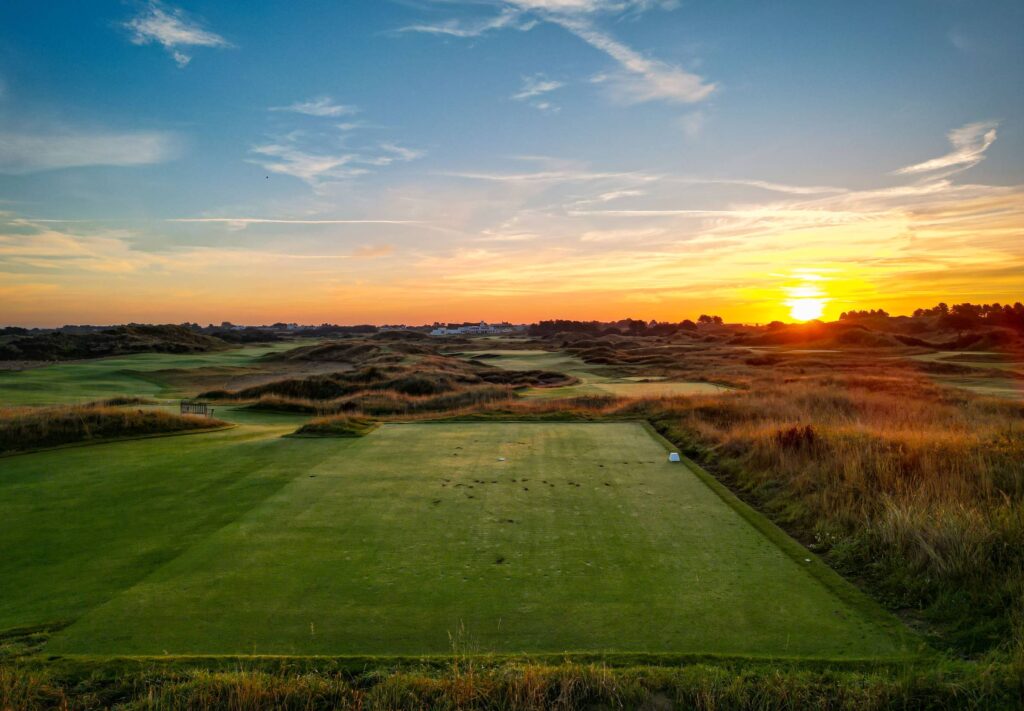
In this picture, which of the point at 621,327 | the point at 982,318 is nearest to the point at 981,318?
the point at 982,318

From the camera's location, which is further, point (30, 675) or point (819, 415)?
point (819, 415)

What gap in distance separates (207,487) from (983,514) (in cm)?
1015

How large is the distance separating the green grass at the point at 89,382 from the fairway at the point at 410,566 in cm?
1998

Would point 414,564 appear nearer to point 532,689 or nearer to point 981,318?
point 532,689

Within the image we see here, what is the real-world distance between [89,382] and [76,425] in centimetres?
2472

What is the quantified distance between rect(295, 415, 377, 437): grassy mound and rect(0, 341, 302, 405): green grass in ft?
51.4

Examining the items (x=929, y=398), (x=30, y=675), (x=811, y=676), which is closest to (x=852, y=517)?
(x=811, y=676)

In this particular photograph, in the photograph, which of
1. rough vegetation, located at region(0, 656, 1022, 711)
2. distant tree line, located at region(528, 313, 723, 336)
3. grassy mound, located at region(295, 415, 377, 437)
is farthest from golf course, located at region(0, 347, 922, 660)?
distant tree line, located at region(528, 313, 723, 336)

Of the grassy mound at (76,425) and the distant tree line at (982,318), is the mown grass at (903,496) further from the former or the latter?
the distant tree line at (982,318)

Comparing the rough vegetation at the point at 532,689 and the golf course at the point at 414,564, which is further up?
the rough vegetation at the point at 532,689

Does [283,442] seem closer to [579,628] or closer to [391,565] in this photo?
[391,565]

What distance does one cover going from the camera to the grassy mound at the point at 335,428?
13.6 m

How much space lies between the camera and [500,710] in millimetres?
3391

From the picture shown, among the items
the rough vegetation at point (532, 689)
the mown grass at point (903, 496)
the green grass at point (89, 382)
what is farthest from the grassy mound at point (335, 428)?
the green grass at point (89, 382)
